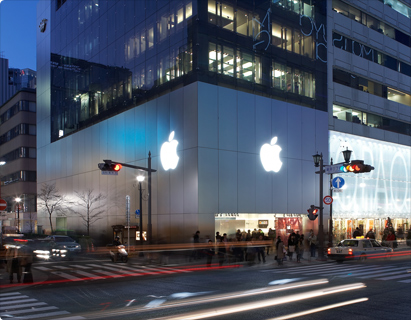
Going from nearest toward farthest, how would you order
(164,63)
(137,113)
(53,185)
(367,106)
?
(164,63) < (137,113) < (367,106) < (53,185)

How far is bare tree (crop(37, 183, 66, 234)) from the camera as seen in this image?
5298 centimetres

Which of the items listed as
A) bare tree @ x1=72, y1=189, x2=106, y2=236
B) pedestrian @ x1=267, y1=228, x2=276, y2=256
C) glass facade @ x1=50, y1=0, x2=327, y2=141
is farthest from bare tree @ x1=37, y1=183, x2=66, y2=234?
pedestrian @ x1=267, y1=228, x2=276, y2=256

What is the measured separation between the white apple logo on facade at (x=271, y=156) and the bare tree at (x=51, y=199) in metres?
27.6

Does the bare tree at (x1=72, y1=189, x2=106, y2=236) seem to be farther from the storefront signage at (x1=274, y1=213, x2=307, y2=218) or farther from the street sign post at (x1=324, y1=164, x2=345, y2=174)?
the street sign post at (x1=324, y1=164, x2=345, y2=174)

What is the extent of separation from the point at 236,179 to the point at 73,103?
26.8 metres

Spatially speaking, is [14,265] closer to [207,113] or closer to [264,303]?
[264,303]

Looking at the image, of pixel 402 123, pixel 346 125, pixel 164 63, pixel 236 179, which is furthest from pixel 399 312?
pixel 402 123

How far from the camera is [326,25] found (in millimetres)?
41625

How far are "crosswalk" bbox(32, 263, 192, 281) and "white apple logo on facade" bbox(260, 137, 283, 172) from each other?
46.3 ft

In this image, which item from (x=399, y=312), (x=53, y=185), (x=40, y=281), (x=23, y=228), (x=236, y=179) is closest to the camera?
(x=399, y=312)

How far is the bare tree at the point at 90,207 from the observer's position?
44.3 meters

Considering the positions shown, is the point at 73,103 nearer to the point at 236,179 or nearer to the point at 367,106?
the point at 236,179

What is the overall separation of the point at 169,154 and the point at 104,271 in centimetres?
1388

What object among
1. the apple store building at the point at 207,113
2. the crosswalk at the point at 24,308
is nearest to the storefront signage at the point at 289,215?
→ the apple store building at the point at 207,113
